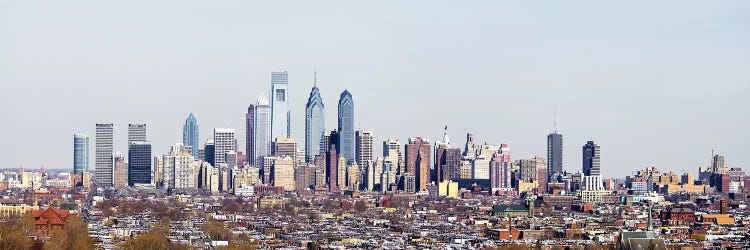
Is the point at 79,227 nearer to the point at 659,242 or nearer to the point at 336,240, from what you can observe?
the point at 336,240

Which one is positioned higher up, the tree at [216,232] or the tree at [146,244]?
the tree at [146,244]

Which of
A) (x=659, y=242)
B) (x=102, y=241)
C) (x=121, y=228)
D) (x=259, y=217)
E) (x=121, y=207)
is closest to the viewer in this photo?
(x=659, y=242)

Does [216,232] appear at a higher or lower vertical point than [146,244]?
lower

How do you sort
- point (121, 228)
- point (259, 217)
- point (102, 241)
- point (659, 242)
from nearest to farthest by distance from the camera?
point (659, 242) → point (102, 241) → point (121, 228) → point (259, 217)

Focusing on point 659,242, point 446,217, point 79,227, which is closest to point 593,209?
point 446,217

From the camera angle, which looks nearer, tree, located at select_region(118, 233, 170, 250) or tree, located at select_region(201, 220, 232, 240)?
tree, located at select_region(118, 233, 170, 250)

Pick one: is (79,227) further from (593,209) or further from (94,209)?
(593,209)

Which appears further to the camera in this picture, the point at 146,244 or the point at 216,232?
the point at 216,232

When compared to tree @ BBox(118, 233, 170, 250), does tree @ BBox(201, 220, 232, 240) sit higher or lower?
lower

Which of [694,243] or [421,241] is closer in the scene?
[694,243]

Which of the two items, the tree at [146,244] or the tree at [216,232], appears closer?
the tree at [146,244]
